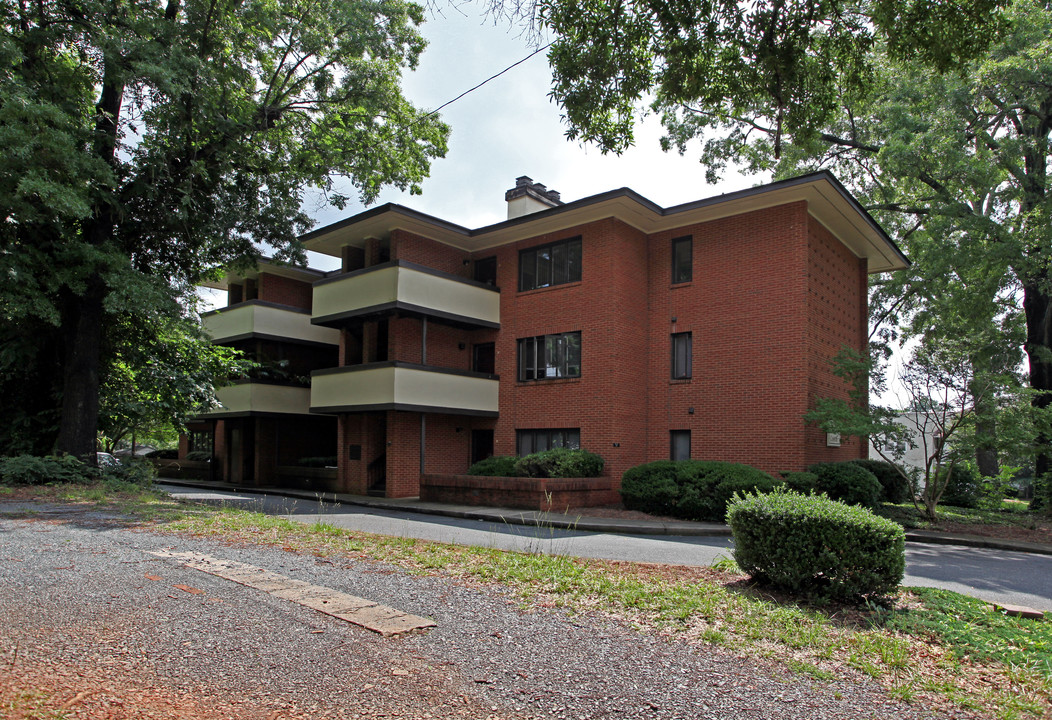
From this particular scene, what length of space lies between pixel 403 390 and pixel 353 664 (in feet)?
57.0

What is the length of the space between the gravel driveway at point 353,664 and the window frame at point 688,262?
54.3 feet

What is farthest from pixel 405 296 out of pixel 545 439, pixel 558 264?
pixel 545 439

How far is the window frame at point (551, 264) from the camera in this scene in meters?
22.1

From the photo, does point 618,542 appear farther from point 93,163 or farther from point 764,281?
point 93,163

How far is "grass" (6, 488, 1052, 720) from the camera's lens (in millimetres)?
4387

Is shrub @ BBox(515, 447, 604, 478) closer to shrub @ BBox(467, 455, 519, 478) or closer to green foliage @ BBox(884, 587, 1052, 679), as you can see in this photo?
shrub @ BBox(467, 455, 519, 478)

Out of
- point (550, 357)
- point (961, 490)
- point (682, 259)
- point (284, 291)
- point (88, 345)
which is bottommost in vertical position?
point (961, 490)

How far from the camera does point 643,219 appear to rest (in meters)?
21.3

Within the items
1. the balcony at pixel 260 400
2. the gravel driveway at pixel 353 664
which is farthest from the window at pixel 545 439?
the gravel driveway at pixel 353 664

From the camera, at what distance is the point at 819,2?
7.68 meters

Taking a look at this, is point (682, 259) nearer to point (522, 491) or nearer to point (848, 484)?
point (848, 484)

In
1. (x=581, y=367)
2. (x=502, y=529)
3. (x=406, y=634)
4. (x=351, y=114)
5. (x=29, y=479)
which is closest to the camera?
(x=406, y=634)

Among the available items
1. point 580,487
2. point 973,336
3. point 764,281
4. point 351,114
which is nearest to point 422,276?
point 351,114

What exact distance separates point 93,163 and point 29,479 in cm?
703
